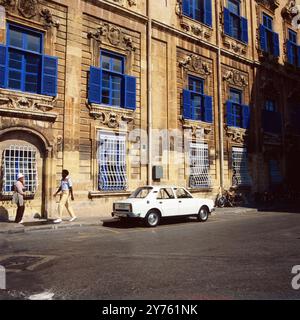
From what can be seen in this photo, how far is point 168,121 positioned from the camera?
55.8 feet

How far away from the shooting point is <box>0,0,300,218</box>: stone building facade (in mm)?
12766

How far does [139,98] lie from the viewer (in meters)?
16.2

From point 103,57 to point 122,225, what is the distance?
7536 millimetres

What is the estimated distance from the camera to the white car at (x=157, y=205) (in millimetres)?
11367

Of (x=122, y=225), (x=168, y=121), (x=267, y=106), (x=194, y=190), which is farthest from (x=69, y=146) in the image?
(x=267, y=106)

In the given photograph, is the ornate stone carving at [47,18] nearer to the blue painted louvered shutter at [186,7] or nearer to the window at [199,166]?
the blue painted louvered shutter at [186,7]

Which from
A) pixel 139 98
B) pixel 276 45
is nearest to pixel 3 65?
pixel 139 98

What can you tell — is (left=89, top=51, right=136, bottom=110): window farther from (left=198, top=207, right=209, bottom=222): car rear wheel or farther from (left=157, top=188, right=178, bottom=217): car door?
(left=198, top=207, right=209, bottom=222): car rear wheel

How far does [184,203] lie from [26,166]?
588 centimetres

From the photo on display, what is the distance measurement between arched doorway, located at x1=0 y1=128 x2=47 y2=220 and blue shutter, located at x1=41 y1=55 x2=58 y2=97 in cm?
176

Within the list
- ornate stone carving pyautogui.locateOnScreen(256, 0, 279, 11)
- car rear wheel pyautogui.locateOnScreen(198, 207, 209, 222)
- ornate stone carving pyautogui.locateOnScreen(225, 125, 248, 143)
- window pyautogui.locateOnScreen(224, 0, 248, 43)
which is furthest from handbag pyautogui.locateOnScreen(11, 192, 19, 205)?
ornate stone carving pyautogui.locateOnScreen(256, 0, 279, 11)

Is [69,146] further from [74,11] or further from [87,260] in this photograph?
[87,260]

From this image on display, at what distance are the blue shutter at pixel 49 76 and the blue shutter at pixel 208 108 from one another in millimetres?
8745
